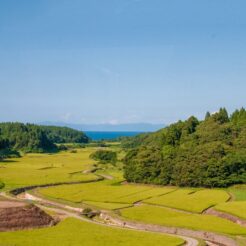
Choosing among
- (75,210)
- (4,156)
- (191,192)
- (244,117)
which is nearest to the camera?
(75,210)

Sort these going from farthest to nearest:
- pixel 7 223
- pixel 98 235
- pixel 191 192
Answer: pixel 191 192 → pixel 7 223 → pixel 98 235

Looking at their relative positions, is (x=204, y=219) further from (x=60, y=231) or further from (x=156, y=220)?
(x=60, y=231)

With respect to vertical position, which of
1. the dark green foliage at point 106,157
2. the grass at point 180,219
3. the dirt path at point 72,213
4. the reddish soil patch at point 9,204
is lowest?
the dirt path at point 72,213

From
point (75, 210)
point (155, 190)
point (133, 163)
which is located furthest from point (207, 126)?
point (75, 210)

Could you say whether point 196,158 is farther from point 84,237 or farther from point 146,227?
point 84,237

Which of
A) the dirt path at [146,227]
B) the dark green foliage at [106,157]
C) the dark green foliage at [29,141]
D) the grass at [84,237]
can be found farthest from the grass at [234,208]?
the dark green foliage at [29,141]

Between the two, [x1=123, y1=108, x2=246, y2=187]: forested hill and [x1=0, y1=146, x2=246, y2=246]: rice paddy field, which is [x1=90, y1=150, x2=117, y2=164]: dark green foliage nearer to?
[x1=0, y1=146, x2=246, y2=246]: rice paddy field

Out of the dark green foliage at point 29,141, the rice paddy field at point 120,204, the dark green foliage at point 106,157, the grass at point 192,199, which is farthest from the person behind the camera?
the dark green foliage at point 29,141

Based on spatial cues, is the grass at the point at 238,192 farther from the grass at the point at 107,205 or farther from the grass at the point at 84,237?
the grass at the point at 84,237

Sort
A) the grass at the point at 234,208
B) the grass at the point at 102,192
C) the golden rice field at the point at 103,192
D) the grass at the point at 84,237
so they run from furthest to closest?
the grass at the point at 102,192 < the golden rice field at the point at 103,192 < the grass at the point at 234,208 < the grass at the point at 84,237
